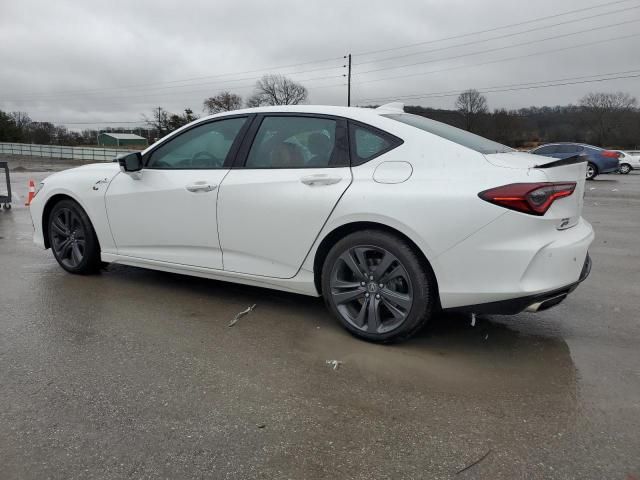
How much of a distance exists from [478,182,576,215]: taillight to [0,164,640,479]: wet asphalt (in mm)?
969

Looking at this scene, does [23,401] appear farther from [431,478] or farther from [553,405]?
[553,405]

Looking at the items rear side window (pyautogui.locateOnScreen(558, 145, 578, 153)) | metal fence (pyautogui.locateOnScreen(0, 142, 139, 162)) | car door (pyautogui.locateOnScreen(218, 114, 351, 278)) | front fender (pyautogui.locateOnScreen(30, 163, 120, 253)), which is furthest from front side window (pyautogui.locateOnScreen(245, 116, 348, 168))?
metal fence (pyautogui.locateOnScreen(0, 142, 139, 162))

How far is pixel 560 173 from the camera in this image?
3.08 meters

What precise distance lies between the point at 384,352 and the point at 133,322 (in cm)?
187

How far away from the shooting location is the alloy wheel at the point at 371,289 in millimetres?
3262

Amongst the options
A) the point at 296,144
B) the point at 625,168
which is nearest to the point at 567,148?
the point at 625,168

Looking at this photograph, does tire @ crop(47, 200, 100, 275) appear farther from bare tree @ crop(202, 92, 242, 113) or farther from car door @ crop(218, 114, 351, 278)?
bare tree @ crop(202, 92, 242, 113)

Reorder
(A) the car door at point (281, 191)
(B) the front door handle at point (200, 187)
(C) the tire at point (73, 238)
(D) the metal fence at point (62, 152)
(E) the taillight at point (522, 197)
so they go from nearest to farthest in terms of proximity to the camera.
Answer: (E) the taillight at point (522, 197) → (A) the car door at point (281, 191) → (B) the front door handle at point (200, 187) → (C) the tire at point (73, 238) → (D) the metal fence at point (62, 152)

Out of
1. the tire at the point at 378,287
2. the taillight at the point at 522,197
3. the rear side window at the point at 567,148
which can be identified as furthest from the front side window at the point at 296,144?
the rear side window at the point at 567,148

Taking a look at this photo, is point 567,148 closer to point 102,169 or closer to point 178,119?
point 102,169

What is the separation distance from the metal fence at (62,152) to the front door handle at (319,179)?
45435 millimetres

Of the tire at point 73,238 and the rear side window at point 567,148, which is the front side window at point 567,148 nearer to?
the rear side window at point 567,148

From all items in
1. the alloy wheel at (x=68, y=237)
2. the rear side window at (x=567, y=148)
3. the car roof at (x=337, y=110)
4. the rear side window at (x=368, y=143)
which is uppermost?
the rear side window at (x=567, y=148)

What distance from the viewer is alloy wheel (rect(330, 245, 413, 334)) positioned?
3262mm
